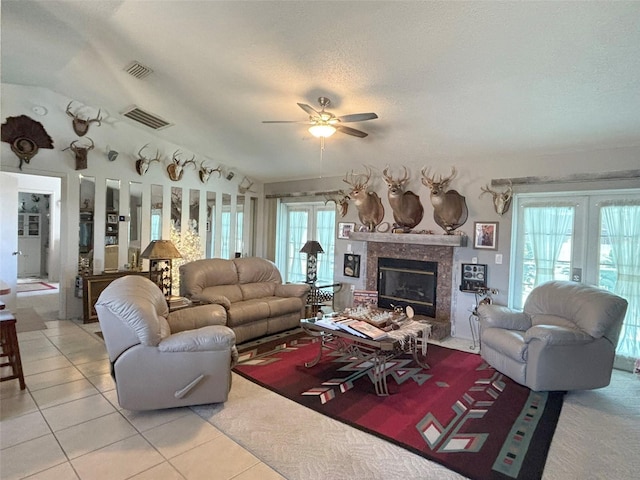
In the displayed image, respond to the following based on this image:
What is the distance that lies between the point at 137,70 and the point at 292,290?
11.1 ft

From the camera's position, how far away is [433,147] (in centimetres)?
473

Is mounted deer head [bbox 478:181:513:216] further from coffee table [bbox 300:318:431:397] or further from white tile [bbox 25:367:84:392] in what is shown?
white tile [bbox 25:367:84:392]

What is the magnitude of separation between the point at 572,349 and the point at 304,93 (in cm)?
364

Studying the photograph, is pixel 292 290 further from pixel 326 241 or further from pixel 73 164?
pixel 73 164

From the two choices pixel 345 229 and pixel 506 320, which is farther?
pixel 345 229

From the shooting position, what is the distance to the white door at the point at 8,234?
5.61 metres

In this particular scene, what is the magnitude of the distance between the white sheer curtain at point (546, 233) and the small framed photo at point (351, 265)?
2.63 meters

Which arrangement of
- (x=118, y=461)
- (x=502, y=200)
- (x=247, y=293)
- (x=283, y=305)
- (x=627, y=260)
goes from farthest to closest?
(x=247, y=293) < (x=283, y=305) < (x=502, y=200) < (x=627, y=260) < (x=118, y=461)

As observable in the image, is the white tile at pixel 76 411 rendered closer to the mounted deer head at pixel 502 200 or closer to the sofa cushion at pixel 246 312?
Answer: the sofa cushion at pixel 246 312

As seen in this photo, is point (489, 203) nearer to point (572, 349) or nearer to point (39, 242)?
point (572, 349)

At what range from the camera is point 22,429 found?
2520mm

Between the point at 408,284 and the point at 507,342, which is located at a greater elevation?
the point at 408,284

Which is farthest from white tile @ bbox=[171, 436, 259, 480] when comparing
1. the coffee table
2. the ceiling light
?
the ceiling light

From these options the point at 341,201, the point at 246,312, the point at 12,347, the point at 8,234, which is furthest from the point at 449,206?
the point at 8,234
